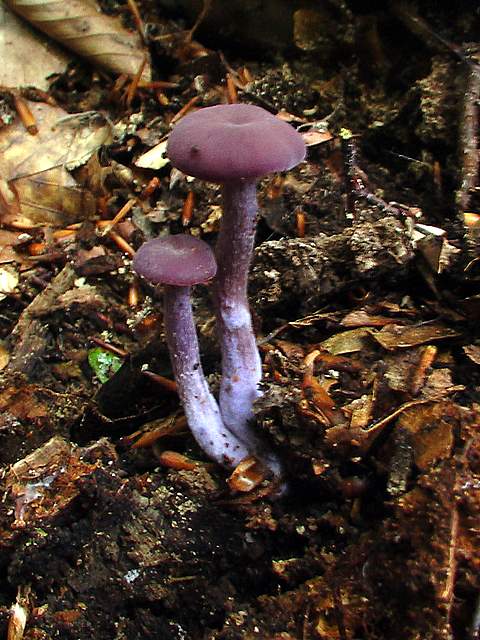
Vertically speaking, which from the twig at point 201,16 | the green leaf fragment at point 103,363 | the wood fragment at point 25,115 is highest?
the twig at point 201,16

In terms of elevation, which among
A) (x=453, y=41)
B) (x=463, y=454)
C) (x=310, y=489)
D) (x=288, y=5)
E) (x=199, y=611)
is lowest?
(x=199, y=611)

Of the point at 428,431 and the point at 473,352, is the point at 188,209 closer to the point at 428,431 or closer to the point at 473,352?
the point at 473,352

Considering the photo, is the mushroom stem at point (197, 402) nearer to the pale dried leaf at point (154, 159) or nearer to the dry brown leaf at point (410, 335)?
the dry brown leaf at point (410, 335)

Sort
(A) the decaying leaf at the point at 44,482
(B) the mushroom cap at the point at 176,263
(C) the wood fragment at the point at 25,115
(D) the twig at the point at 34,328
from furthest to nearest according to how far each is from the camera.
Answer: (C) the wood fragment at the point at 25,115 → (D) the twig at the point at 34,328 → (A) the decaying leaf at the point at 44,482 → (B) the mushroom cap at the point at 176,263

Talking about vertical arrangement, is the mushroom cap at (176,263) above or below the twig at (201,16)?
below

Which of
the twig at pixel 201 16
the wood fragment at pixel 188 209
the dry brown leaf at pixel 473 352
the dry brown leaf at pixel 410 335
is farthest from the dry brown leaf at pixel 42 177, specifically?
the dry brown leaf at pixel 473 352

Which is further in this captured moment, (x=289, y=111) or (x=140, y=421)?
(x=289, y=111)

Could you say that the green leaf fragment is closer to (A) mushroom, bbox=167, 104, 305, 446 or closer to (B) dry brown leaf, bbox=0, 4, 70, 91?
(A) mushroom, bbox=167, 104, 305, 446

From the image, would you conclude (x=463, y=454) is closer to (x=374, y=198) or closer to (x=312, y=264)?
(x=312, y=264)

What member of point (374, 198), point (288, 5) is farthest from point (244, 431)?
point (288, 5)
